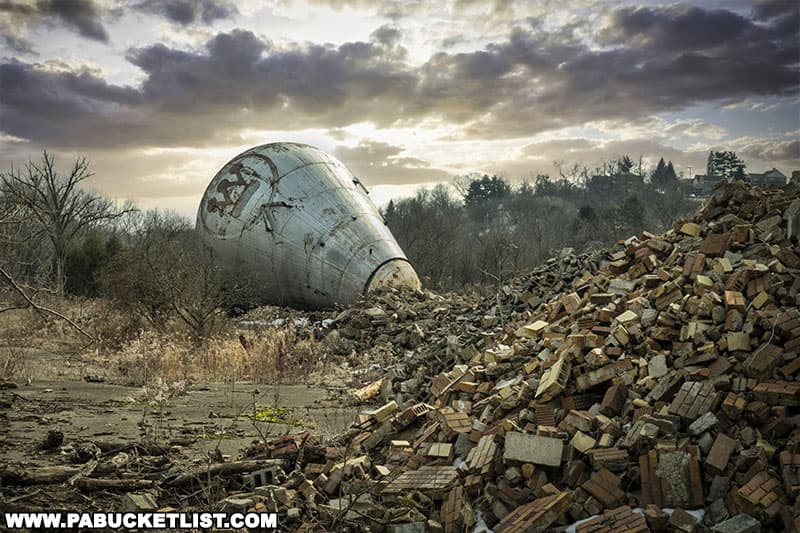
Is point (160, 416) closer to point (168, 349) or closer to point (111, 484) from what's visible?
point (111, 484)

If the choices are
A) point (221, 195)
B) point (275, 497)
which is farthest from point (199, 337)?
point (275, 497)

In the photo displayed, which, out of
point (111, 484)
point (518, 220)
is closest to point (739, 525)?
point (111, 484)

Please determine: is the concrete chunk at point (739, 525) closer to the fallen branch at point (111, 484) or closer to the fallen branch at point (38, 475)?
the fallen branch at point (111, 484)

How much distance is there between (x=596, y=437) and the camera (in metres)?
5.05

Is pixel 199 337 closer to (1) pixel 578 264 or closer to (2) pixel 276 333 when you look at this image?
(2) pixel 276 333

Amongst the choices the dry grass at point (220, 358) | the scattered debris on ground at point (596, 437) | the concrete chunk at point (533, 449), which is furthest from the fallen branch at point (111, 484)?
the dry grass at point (220, 358)

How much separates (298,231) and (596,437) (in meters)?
13.7

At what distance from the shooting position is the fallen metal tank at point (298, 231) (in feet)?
56.3

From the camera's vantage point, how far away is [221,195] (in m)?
19.5

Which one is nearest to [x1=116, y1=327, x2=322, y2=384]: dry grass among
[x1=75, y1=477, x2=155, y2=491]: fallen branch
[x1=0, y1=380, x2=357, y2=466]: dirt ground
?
[x1=0, y1=380, x2=357, y2=466]: dirt ground

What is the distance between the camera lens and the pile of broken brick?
4469 mm

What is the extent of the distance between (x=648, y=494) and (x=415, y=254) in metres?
28.8

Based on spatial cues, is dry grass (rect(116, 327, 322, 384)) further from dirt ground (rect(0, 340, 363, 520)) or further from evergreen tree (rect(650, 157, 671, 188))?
evergreen tree (rect(650, 157, 671, 188))

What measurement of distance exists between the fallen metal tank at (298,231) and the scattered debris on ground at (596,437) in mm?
9517
